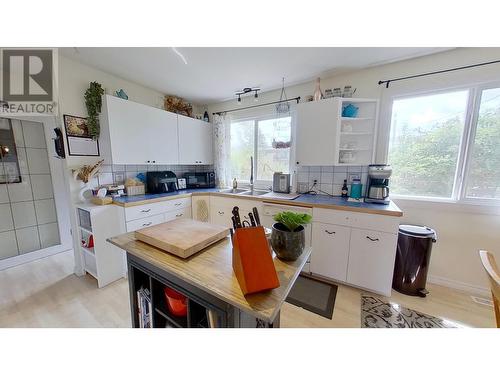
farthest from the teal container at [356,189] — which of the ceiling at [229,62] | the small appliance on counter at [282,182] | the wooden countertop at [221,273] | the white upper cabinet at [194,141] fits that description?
the white upper cabinet at [194,141]

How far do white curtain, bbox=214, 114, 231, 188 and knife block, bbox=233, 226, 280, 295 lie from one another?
2.47m

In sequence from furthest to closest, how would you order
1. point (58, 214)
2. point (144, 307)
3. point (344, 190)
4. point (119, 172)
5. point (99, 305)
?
1. point (58, 214)
2. point (119, 172)
3. point (344, 190)
4. point (99, 305)
5. point (144, 307)

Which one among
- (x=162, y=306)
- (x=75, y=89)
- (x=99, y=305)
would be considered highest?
(x=75, y=89)

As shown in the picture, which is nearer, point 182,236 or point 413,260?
point 182,236

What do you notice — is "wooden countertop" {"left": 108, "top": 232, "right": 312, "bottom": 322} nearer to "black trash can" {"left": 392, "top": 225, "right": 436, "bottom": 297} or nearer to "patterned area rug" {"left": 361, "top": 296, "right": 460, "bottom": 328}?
"patterned area rug" {"left": 361, "top": 296, "right": 460, "bottom": 328}

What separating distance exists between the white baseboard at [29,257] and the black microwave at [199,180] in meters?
1.97

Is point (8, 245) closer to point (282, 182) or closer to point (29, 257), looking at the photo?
point (29, 257)

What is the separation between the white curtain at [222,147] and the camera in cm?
297

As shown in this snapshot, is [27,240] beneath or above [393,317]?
above

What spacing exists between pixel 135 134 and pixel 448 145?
337 centimetres

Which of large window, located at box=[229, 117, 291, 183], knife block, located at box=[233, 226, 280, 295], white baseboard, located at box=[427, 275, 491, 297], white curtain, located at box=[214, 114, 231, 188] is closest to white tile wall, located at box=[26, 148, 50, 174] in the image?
white curtain, located at box=[214, 114, 231, 188]

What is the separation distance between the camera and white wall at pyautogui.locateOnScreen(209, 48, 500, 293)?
1623mm

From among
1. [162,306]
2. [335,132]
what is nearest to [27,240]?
[162,306]

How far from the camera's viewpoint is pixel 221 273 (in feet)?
2.18
